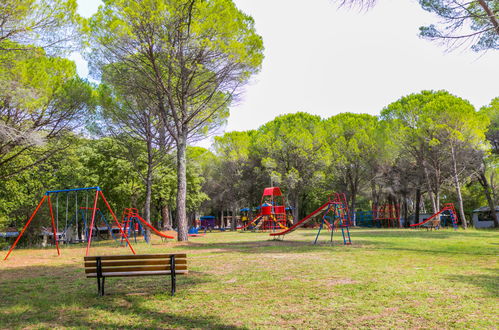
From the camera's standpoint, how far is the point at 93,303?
494 cm

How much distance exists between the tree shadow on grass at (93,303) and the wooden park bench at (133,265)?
358mm

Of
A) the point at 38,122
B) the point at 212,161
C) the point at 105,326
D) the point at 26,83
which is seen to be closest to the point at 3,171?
the point at 38,122

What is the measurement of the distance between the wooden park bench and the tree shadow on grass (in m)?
0.36

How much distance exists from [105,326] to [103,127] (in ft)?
67.6

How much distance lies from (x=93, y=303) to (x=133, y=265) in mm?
700

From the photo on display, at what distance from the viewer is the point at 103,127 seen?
74.1 feet

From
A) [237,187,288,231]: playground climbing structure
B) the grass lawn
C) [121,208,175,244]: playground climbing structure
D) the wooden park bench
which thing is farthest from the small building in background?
the wooden park bench

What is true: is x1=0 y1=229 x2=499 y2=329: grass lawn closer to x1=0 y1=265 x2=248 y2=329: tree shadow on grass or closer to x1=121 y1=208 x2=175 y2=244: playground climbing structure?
x1=0 y1=265 x2=248 y2=329: tree shadow on grass

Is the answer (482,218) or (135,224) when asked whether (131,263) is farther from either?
(482,218)

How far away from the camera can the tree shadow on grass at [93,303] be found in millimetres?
4012

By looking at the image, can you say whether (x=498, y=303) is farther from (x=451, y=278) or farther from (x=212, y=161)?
(x=212, y=161)

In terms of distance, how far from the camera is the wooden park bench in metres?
5.16

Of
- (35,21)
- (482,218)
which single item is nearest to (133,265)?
(35,21)

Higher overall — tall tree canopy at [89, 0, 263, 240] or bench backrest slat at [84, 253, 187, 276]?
tall tree canopy at [89, 0, 263, 240]
